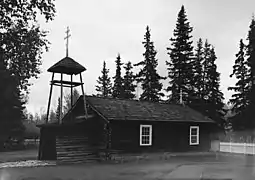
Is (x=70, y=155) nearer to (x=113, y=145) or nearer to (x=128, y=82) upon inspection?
(x=113, y=145)

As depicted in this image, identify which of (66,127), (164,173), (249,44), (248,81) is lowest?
(164,173)

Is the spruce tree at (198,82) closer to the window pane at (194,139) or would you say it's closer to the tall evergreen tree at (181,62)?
the tall evergreen tree at (181,62)

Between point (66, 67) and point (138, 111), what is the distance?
615cm

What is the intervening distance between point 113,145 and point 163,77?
2311 cm

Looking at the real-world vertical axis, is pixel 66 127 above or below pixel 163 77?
below

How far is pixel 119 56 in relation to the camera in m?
51.6

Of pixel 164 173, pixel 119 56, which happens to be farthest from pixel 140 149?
pixel 119 56

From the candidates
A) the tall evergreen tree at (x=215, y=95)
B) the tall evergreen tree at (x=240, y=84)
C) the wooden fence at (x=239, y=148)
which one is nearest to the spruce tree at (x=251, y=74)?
the tall evergreen tree at (x=240, y=84)

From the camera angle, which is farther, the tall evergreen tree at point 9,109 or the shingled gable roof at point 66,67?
the tall evergreen tree at point 9,109

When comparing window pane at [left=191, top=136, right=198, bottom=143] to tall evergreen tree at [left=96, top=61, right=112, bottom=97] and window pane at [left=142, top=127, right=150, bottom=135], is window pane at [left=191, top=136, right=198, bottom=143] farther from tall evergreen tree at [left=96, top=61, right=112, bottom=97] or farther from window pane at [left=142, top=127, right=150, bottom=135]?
tall evergreen tree at [left=96, top=61, right=112, bottom=97]

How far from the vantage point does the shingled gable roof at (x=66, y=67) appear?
75.0ft

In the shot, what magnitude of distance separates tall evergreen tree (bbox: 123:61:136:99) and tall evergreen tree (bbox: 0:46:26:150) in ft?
52.5

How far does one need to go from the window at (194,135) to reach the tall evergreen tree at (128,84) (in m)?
21.9

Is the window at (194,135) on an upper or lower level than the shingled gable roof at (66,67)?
lower
